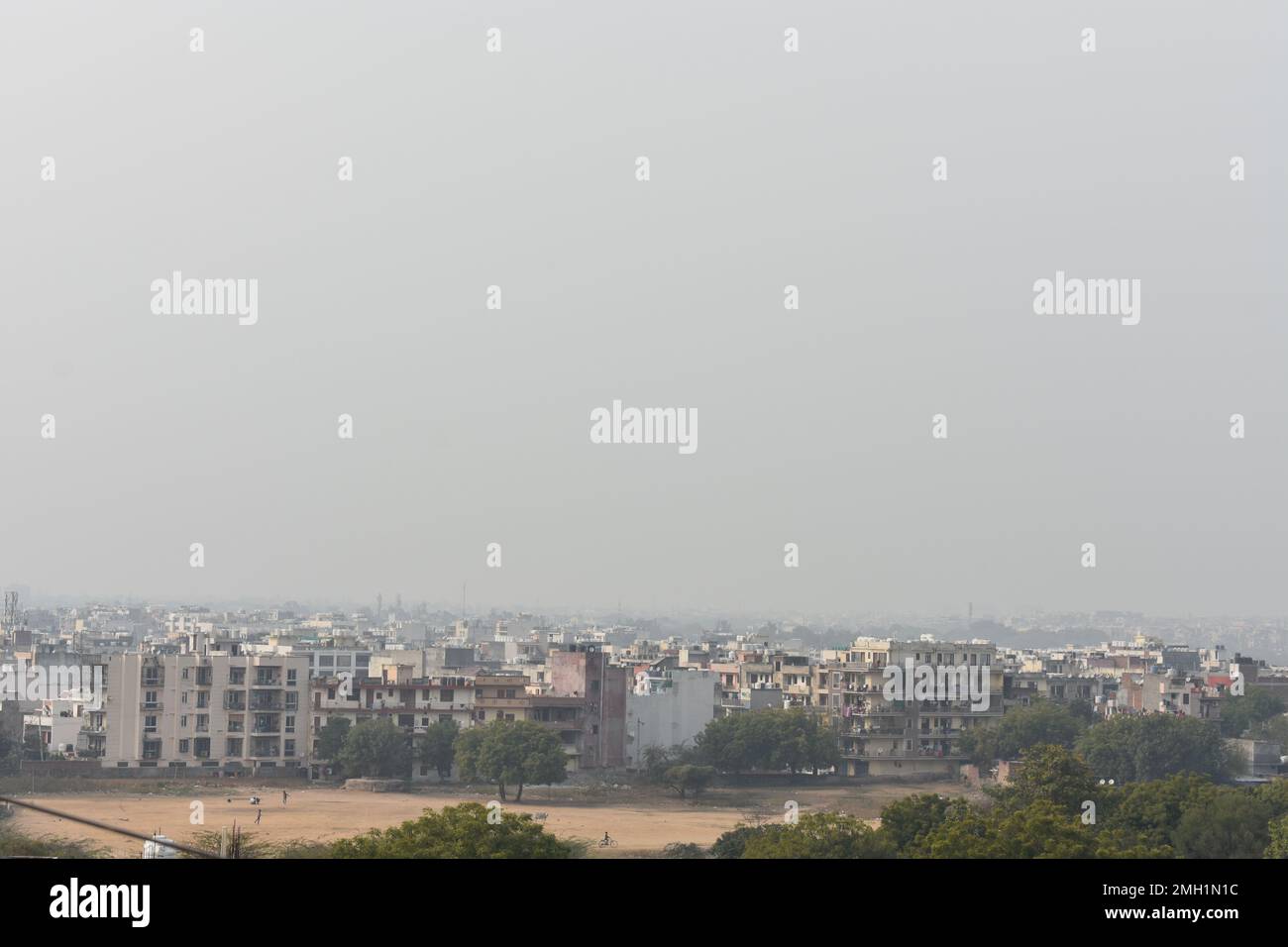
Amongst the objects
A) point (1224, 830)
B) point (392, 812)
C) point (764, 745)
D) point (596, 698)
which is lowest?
point (392, 812)

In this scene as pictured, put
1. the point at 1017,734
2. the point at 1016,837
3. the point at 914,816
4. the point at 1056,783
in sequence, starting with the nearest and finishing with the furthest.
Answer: the point at 1016,837
the point at 914,816
the point at 1056,783
the point at 1017,734

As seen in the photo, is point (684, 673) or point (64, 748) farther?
point (684, 673)

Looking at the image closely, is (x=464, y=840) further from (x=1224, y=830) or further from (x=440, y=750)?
(x=440, y=750)

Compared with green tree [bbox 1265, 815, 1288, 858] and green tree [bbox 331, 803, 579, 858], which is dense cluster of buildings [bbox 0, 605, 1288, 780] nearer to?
green tree [bbox 331, 803, 579, 858]

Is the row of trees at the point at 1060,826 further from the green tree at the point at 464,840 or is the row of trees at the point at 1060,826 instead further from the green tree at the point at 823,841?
the green tree at the point at 464,840

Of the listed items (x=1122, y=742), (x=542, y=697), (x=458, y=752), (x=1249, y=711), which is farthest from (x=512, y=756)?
(x=1249, y=711)
